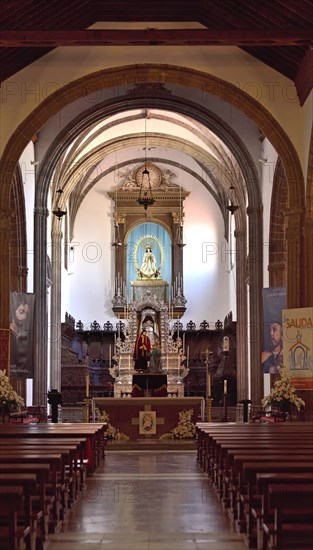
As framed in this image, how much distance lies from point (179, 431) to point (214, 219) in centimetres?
1663

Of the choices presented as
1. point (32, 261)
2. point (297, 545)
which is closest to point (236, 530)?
point (297, 545)

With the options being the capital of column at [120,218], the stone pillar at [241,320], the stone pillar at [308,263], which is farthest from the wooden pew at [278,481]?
the capital of column at [120,218]

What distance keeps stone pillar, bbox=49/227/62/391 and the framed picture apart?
851 cm

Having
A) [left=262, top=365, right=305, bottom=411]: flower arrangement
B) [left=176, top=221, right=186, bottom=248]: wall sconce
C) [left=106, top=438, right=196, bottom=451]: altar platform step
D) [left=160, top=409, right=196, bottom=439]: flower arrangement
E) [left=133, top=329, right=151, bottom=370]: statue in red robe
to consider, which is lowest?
[left=106, top=438, right=196, bottom=451]: altar platform step

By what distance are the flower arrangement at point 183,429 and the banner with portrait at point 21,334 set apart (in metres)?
3.56

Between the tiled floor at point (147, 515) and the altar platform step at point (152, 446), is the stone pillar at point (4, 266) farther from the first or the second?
the tiled floor at point (147, 515)

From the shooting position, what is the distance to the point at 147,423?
1945 cm

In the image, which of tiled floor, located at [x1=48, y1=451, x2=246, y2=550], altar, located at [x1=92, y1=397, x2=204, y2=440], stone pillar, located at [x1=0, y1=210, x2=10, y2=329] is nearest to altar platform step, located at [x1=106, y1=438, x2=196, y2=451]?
altar, located at [x1=92, y1=397, x2=204, y2=440]

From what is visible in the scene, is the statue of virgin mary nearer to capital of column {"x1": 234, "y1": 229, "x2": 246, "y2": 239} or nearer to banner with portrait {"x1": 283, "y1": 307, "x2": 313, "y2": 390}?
capital of column {"x1": 234, "y1": 229, "x2": 246, "y2": 239}

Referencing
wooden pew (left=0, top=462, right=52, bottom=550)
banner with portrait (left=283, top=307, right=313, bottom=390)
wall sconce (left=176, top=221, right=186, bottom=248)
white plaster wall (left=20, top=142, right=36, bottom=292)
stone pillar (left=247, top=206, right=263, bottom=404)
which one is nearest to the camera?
wooden pew (left=0, top=462, right=52, bottom=550)

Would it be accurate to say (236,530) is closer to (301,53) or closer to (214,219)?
(301,53)

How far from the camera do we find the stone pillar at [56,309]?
27922 mm

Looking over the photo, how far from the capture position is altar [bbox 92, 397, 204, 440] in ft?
63.8

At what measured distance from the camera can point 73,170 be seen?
30109mm
